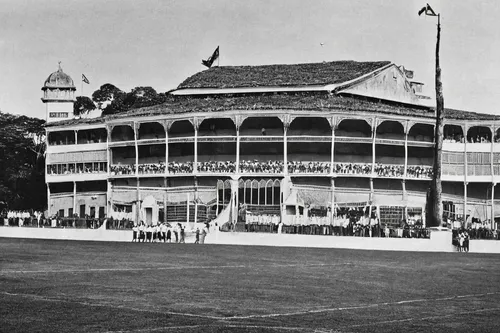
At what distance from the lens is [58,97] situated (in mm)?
103000

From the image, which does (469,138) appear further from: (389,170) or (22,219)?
(22,219)

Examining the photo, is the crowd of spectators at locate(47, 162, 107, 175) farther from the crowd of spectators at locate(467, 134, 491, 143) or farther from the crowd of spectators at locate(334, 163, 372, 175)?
the crowd of spectators at locate(467, 134, 491, 143)

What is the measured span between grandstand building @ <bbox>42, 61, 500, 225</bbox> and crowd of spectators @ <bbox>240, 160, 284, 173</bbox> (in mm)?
92

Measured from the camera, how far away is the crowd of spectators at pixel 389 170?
7962cm

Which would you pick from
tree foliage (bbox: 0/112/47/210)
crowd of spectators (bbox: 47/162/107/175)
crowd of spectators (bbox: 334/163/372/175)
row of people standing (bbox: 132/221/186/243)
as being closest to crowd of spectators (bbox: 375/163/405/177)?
crowd of spectators (bbox: 334/163/372/175)

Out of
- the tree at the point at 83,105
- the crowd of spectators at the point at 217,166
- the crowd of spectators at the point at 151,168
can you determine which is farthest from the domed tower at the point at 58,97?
the crowd of spectators at the point at 217,166

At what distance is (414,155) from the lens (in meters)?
84.2

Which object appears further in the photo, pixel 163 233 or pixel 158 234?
pixel 158 234

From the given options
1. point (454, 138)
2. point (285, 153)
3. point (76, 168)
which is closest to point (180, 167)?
point (285, 153)

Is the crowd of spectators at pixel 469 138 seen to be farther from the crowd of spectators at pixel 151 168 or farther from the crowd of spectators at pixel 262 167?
the crowd of spectators at pixel 151 168

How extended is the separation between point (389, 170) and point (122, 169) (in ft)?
64.9

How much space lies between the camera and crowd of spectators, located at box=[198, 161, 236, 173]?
3100 inches


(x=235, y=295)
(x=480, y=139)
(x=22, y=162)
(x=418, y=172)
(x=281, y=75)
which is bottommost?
(x=235, y=295)

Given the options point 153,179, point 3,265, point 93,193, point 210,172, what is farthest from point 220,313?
point 93,193
